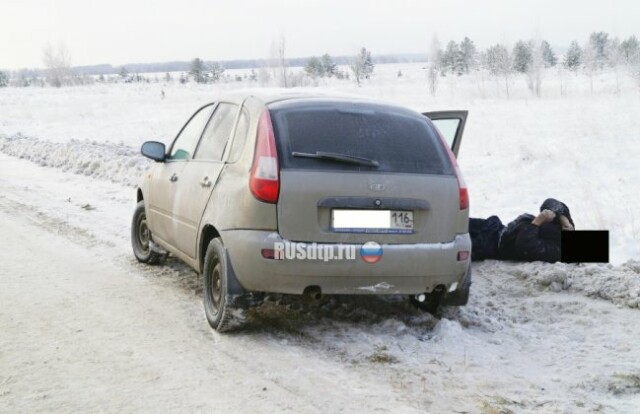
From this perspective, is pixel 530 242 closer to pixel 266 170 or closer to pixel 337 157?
pixel 337 157

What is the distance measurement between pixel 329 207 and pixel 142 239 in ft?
10.5

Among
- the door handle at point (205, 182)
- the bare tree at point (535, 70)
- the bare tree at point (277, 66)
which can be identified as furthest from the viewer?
the bare tree at point (277, 66)

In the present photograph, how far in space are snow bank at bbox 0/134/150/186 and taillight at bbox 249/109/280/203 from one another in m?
8.50

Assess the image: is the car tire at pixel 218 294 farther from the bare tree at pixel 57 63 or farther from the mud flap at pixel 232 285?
the bare tree at pixel 57 63

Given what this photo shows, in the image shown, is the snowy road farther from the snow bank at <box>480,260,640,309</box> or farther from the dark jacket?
the dark jacket

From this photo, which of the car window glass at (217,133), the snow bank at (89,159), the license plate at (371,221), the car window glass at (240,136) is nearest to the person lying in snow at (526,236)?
the license plate at (371,221)

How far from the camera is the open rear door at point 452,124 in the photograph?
20.3 ft

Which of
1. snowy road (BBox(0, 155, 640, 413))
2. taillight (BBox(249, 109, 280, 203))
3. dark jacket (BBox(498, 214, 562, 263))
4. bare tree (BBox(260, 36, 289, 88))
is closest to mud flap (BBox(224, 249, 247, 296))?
snowy road (BBox(0, 155, 640, 413))

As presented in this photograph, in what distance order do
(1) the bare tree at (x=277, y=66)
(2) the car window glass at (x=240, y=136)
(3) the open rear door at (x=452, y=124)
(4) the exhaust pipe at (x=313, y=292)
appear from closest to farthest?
(4) the exhaust pipe at (x=313, y=292) < (2) the car window glass at (x=240, y=136) < (3) the open rear door at (x=452, y=124) < (1) the bare tree at (x=277, y=66)

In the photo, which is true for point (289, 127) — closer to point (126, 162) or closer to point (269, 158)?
point (269, 158)

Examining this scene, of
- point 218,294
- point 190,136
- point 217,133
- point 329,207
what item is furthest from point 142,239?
point 329,207

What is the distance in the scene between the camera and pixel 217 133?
17.0 ft

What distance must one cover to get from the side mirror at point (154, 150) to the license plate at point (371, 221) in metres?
2.36

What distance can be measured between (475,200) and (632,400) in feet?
23.2
